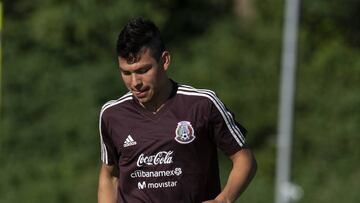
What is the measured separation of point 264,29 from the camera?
2203 centimetres

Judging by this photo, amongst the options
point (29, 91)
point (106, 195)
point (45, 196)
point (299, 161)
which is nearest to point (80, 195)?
point (45, 196)

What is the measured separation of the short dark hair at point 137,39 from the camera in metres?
5.58

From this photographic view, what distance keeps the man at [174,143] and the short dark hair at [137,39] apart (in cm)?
1

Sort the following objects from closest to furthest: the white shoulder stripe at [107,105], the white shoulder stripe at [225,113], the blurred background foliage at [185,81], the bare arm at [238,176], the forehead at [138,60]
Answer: the forehead at [138,60]
the bare arm at [238,176]
the white shoulder stripe at [225,113]
the white shoulder stripe at [107,105]
the blurred background foliage at [185,81]

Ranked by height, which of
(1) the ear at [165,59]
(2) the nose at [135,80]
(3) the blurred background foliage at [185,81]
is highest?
(1) the ear at [165,59]

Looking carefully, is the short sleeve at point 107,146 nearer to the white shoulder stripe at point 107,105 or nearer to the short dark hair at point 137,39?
the white shoulder stripe at point 107,105

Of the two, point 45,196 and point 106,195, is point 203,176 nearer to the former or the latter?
point 106,195

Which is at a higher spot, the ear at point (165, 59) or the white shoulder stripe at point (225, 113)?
the ear at point (165, 59)

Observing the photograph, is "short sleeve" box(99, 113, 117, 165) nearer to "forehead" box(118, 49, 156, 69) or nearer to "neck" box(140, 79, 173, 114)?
"neck" box(140, 79, 173, 114)

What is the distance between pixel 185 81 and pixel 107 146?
49.5ft

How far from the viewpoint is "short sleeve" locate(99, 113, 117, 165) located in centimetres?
598

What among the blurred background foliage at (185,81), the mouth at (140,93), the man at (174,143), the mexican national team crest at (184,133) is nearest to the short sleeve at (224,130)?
the man at (174,143)

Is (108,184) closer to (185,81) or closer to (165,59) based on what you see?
(165,59)

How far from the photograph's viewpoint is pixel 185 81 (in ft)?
69.1
